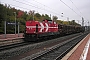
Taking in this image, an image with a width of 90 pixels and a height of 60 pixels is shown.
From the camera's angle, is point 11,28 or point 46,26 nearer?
point 46,26

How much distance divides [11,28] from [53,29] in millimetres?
24751

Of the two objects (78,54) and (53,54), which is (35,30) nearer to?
(53,54)

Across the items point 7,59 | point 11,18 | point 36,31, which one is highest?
point 11,18

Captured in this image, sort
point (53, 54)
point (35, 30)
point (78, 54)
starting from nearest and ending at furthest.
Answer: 1. point (78, 54)
2. point (53, 54)
3. point (35, 30)

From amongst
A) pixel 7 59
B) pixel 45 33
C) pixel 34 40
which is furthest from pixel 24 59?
pixel 45 33

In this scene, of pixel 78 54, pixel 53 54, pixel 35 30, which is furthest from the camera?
pixel 35 30

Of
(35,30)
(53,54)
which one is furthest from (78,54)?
(35,30)

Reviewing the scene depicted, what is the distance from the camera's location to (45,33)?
2923cm

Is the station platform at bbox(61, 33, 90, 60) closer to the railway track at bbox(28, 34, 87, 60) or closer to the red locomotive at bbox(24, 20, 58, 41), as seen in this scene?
the railway track at bbox(28, 34, 87, 60)

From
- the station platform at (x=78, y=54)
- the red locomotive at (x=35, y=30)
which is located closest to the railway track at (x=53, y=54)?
the station platform at (x=78, y=54)

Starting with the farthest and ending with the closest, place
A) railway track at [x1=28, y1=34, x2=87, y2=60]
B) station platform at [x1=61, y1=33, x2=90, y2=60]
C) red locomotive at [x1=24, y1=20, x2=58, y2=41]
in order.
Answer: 1. red locomotive at [x1=24, y1=20, x2=58, y2=41]
2. railway track at [x1=28, y1=34, x2=87, y2=60]
3. station platform at [x1=61, y1=33, x2=90, y2=60]

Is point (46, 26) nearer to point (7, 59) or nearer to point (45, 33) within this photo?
point (45, 33)

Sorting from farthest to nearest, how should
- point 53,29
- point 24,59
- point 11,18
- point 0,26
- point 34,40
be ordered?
point 11,18
point 0,26
point 53,29
point 34,40
point 24,59

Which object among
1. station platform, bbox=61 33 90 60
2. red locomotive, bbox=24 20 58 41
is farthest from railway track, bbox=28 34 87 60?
red locomotive, bbox=24 20 58 41
